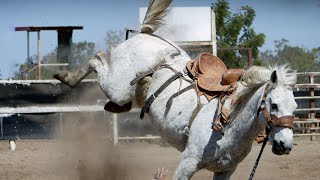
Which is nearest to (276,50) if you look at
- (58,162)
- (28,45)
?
(28,45)

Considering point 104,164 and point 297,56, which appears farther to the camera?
point 297,56

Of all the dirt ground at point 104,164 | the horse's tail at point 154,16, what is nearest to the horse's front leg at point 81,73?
the horse's tail at point 154,16

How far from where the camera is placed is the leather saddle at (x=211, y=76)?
21.5ft

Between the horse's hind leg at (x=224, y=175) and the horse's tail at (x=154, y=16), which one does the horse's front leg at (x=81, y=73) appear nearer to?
the horse's tail at (x=154, y=16)

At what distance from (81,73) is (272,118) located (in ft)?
10.4

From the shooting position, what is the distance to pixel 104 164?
30.7 ft

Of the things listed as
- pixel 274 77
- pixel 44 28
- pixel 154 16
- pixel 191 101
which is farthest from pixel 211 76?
pixel 44 28

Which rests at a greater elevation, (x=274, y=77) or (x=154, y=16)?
(x=154, y=16)

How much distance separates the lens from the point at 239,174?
387 inches

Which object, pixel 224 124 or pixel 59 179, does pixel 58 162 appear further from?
pixel 224 124

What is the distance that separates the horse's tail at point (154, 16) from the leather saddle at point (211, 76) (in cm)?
85

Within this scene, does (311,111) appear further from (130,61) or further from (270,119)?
(270,119)

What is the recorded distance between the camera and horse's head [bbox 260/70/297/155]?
5.56 m

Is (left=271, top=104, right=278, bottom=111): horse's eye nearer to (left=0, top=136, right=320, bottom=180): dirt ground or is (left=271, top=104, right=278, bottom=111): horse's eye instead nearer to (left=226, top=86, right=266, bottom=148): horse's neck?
(left=226, top=86, right=266, bottom=148): horse's neck
